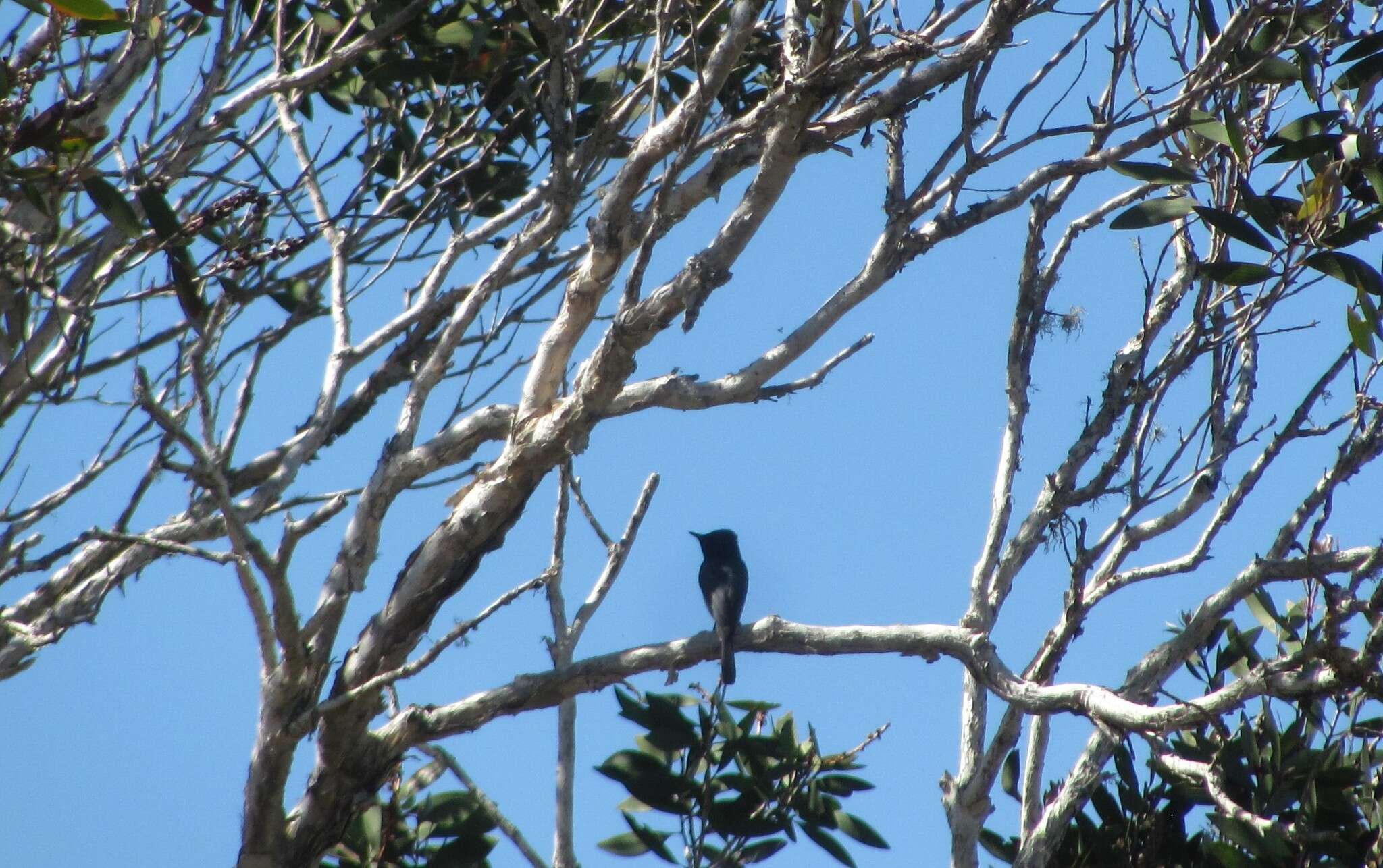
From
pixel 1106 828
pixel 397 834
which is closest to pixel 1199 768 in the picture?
pixel 1106 828

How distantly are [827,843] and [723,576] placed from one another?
112 inches

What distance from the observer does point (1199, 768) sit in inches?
119

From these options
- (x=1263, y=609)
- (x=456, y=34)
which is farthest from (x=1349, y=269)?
(x=456, y=34)

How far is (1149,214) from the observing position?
405 centimetres

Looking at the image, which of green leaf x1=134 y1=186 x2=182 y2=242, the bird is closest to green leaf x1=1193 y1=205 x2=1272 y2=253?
the bird

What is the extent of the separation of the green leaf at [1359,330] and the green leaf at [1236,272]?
34 cm

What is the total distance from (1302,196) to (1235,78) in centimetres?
50

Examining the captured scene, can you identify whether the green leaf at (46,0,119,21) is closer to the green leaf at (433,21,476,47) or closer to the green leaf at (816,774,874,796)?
the green leaf at (433,21,476,47)

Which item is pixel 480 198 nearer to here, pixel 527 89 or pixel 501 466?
pixel 527 89

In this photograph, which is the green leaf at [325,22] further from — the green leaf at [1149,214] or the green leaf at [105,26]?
the green leaf at [1149,214]

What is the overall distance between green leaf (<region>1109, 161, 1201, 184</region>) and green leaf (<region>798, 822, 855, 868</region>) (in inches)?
95.3

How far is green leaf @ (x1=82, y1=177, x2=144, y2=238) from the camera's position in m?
3.59

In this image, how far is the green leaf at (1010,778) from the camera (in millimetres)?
4645

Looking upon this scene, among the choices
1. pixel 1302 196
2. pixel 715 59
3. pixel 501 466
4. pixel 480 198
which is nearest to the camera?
pixel 715 59
